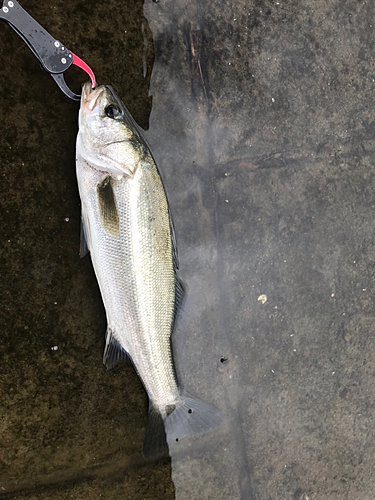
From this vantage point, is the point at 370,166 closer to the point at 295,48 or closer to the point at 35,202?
the point at 295,48

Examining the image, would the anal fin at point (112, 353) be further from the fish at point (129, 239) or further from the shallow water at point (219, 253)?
the shallow water at point (219, 253)

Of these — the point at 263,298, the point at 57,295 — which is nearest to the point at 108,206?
the point at 57,295

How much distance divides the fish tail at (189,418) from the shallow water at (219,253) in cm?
12

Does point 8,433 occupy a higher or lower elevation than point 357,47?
lower

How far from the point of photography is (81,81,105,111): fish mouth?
83.3 inches

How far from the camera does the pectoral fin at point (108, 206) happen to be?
83.3 inches

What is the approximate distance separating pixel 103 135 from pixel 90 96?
250mm

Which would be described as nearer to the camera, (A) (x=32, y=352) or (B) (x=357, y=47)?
(A) (x=32, y=352)

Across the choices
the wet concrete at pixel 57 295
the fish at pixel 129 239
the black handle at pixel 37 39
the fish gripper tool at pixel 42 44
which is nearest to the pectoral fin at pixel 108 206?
the fish at pixel 129 239

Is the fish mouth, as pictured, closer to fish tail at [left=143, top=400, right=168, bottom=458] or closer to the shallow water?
the shallow water

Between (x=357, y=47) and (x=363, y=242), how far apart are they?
1547 mm

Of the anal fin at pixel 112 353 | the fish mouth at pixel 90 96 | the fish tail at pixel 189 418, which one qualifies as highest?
the fish mouth at pixel 90 96

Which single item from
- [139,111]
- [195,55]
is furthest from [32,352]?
[195,55]

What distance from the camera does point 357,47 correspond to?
2793mm
